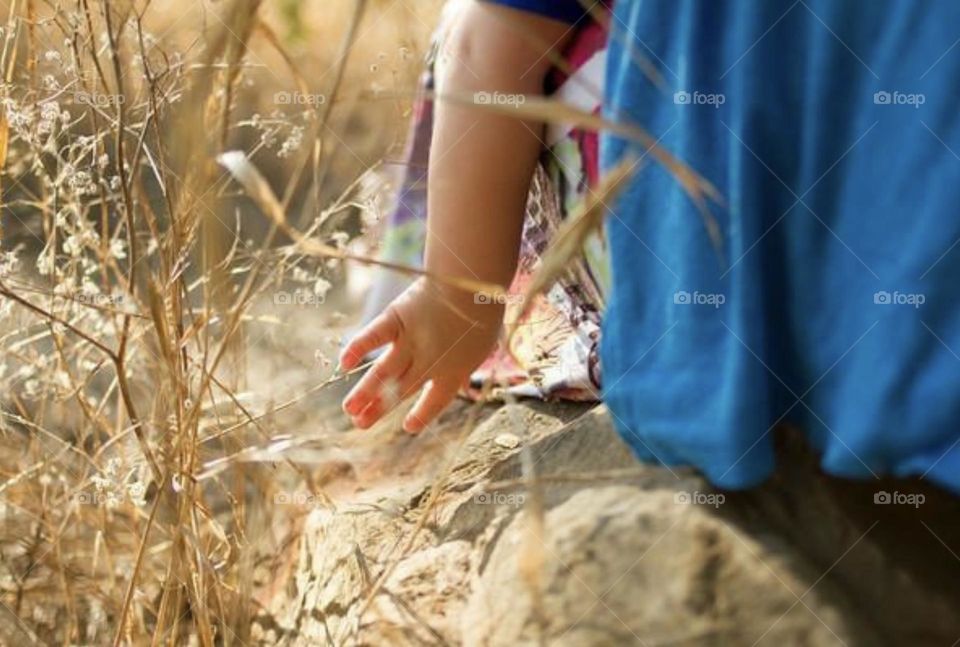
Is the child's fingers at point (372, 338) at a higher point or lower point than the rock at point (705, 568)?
higher

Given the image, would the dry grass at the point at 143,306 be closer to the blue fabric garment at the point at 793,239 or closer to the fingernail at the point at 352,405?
the fingernail at the point at 352,405

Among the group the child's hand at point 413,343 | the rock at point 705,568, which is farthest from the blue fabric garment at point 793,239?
the child's hand at point 413,343

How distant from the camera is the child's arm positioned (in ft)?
3.33

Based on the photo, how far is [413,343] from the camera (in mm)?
1071

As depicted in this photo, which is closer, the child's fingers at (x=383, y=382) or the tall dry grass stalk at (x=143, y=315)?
the tall dry grass stalk at (x=143, y=315)

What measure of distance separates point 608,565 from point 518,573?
0.07 metres

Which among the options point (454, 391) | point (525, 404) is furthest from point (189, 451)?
point (525, 404)

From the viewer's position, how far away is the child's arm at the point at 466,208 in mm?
1014

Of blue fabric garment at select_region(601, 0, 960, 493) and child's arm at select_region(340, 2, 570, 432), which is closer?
blue fabric garment at select_region(601, 0, 960, 493)

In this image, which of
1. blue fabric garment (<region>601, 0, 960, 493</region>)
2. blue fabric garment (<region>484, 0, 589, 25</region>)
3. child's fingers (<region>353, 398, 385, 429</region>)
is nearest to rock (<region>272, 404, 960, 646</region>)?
blue fabric garment (<region>601, 0, 960, 493</region>)

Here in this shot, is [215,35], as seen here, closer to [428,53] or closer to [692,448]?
[692,448]

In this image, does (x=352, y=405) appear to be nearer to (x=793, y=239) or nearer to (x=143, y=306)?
(x=143, y=306)

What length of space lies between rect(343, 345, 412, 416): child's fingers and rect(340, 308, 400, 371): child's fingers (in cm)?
1

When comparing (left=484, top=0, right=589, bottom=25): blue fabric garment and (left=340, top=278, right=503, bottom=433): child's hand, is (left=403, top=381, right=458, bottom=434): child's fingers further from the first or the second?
(left=484, top=0, right=589, bottom=25): blue fabric garment
